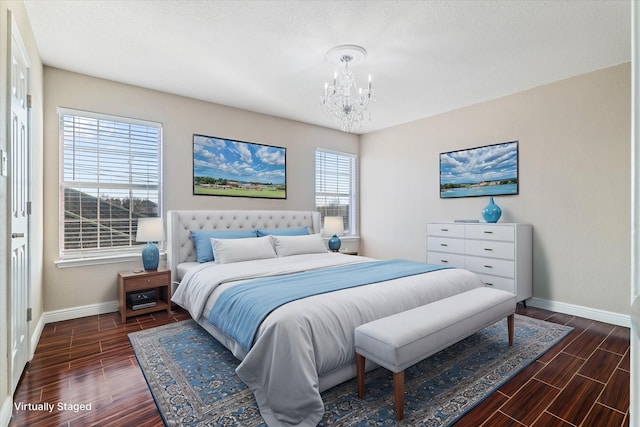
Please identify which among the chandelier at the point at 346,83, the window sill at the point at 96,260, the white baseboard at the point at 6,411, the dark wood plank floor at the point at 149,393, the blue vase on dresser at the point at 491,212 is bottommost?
the dark wood plank floor at the point at 149,393

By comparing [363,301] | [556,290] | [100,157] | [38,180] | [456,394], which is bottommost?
[456,394]

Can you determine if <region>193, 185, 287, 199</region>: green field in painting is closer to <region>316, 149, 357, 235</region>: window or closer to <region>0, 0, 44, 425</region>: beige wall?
<region>316, 149, 357, 235</region>: window

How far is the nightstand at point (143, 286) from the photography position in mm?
3398

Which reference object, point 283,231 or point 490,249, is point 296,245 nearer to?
point 283,231

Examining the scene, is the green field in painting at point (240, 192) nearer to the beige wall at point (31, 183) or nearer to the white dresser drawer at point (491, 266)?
the beige wall at point (31, 183)

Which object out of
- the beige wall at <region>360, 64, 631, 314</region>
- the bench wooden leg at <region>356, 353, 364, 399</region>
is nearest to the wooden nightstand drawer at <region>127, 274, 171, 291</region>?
the bench wooden leg at <region>356, 353, 364, 399</region>

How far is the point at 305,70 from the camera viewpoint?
3.45 m

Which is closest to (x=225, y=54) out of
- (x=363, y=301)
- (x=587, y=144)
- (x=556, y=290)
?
(x=363, y=301)

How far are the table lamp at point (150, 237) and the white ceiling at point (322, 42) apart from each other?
1.58 m

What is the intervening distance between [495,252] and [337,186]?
2.85 m

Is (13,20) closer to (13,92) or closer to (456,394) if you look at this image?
(13,92)

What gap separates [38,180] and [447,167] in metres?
4.79

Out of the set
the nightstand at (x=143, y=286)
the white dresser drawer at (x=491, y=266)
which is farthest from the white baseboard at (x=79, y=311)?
the white dresser drawer at (x=491, y=266)

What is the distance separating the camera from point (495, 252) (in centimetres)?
386
